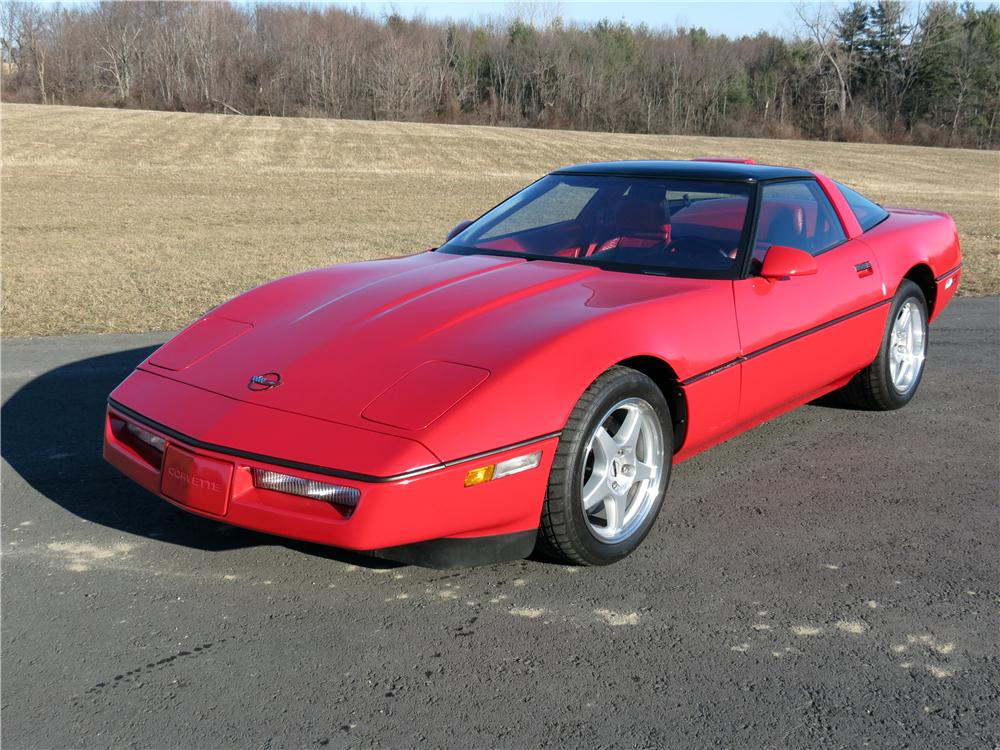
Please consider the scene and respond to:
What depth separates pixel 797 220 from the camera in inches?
→ 184

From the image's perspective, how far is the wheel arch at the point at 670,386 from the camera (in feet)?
12.0

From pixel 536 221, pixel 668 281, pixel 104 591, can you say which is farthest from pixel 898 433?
pixel 104 591

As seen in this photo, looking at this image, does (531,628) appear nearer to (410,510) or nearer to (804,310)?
(410,510)

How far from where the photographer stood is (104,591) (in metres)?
3.24

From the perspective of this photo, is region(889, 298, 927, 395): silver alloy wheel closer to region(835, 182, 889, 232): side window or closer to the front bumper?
region(835, 182, 889, 232): side window

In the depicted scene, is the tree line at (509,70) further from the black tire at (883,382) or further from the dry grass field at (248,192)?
the black tire at (883,382)

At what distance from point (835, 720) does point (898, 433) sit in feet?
9.13

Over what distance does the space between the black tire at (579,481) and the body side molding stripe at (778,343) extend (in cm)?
32

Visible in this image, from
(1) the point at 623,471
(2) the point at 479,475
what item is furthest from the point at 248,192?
(2) the point at 479,475

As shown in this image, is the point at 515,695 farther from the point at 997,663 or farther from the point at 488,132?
the point at 488,132

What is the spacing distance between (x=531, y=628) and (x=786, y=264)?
1941mm

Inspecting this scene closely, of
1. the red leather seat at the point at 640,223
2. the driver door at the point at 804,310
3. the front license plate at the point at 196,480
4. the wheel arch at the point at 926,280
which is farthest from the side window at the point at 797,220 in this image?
the front license plate at the point at 196,480

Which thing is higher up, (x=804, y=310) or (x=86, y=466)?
(x=804, y=310)

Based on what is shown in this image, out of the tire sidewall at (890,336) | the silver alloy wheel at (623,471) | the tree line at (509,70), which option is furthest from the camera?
the tree line at (509,70)
